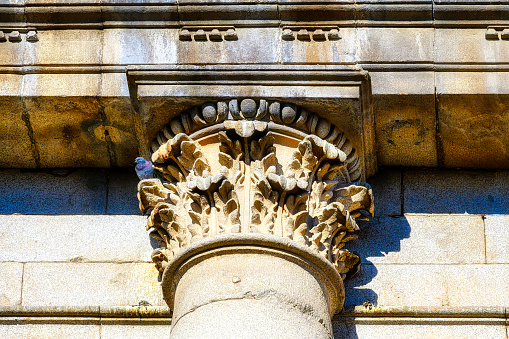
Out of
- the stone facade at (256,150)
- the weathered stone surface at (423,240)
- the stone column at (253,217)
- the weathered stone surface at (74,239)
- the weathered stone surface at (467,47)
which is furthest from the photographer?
the weathered stone surface at (74,239)

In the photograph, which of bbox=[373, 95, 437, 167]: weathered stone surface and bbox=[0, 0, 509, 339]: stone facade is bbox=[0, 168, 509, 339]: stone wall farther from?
bbox=[373, 95, 437, 167]: weathered stone surface

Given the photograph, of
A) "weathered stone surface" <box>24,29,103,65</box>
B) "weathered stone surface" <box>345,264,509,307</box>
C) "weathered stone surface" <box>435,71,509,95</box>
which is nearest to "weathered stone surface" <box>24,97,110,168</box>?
"weathered stone surface" <box>24,29,103,65</box>

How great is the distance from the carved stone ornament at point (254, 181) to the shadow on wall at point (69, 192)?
65 centimetres

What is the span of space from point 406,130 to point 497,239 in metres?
1.17

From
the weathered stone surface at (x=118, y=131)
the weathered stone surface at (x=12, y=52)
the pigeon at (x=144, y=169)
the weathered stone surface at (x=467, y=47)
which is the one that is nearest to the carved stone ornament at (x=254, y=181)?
the pigeon at (x=144, y=169)

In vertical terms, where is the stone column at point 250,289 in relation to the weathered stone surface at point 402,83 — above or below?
below

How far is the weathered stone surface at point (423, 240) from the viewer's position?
8578mm

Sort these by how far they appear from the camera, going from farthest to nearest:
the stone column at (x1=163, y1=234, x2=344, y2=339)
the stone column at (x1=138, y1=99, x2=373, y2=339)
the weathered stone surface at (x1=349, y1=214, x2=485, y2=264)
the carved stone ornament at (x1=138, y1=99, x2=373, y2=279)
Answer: the weathered stone surface at (x1=349, y1=214, x2=485, y2=264) < the carved stone ornament at (x1=138, y1=99, x2=373, y2=279) < the stone column at (x1=138, y1=99, x2=373, y2=339) < the stone column at (x1=163, y1=234, x2=344, y2=339)

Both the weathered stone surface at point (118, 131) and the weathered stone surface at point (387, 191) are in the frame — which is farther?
the weathered stone surface at point (387, 191)

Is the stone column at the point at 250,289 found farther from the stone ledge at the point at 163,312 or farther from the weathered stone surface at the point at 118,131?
the weathered stone surface at the point at 118,131

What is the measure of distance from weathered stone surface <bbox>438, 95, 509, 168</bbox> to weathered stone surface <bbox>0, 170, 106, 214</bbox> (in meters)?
2.93

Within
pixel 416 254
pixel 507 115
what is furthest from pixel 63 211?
pixel 507 115

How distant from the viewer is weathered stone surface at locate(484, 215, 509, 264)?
855 centimetres

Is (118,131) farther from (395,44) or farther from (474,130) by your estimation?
(474,130)
